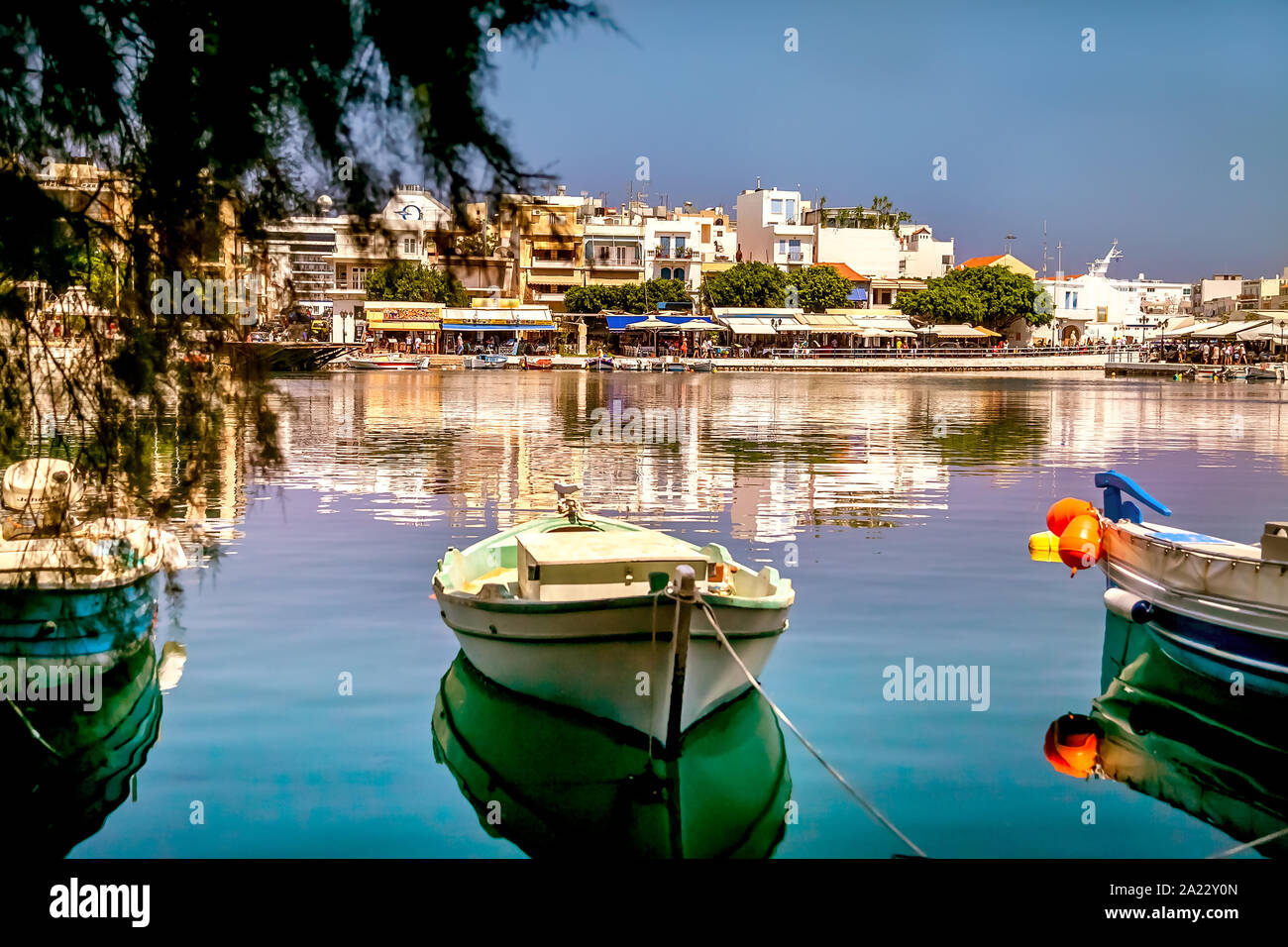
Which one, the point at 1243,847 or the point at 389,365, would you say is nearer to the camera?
the point at 1243,847

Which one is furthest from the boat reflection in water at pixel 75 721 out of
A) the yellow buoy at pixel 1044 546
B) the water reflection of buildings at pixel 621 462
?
the yellow buoy at pixel 1044 546

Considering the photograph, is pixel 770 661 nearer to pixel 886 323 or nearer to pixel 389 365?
pixel 389 365

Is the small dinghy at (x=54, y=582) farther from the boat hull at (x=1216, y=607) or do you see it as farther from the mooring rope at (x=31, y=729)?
the boat hull at (x=1216, y=607)

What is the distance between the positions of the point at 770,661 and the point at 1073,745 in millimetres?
3039

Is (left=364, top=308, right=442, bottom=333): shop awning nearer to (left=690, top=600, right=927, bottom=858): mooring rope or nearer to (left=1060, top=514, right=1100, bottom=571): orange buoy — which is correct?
(left=1060, top=514, right=1100, bottom=571): orange buoy

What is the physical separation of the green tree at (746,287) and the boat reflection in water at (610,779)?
298ft

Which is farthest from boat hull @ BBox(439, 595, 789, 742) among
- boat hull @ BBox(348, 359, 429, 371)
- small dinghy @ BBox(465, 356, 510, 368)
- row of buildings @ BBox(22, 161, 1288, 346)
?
small dinghy @ BBox(465, 356, 510, 368)

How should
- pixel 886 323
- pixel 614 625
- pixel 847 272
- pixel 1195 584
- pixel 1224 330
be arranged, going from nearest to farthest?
pixel 614 625 → pixel 1195 584 → pixel 1224 330 → pixel 886 323 → pixel 847 272

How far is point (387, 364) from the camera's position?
84.6 m

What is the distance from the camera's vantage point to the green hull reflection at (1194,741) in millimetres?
9609

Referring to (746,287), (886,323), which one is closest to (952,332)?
(886,323)

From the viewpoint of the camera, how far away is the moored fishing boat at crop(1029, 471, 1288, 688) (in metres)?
11.7
